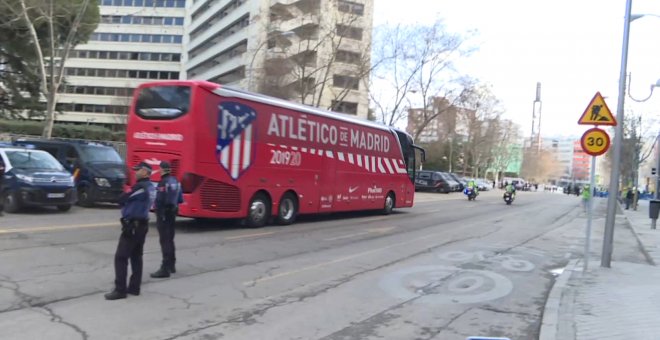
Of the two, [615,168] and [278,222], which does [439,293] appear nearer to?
[615,168]

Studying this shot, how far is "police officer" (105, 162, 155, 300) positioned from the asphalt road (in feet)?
0.69

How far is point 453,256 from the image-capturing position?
11.5 m

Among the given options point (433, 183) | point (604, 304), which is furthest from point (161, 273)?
point (433, 183)

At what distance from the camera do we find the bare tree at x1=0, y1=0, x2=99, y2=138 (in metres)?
23.4

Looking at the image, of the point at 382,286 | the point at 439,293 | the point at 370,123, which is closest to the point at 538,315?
the point at 439,293

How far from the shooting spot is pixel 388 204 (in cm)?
2100

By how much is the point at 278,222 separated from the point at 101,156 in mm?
7086

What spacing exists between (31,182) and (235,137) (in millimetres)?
5642

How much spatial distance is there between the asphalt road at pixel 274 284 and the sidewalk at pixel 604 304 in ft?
1.08

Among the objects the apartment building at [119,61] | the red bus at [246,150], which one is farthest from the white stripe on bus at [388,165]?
the apartment building at [119,61]

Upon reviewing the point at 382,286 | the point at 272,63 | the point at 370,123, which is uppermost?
the point at 272,63

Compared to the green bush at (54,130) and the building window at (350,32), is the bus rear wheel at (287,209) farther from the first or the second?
the green bush at (54,130)

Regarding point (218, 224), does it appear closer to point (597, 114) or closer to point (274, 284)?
point (274, 284)

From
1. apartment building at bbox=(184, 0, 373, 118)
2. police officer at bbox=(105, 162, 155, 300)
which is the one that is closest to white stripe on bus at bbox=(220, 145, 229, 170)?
police officer at bbox=(105, 162, 155, 300)
